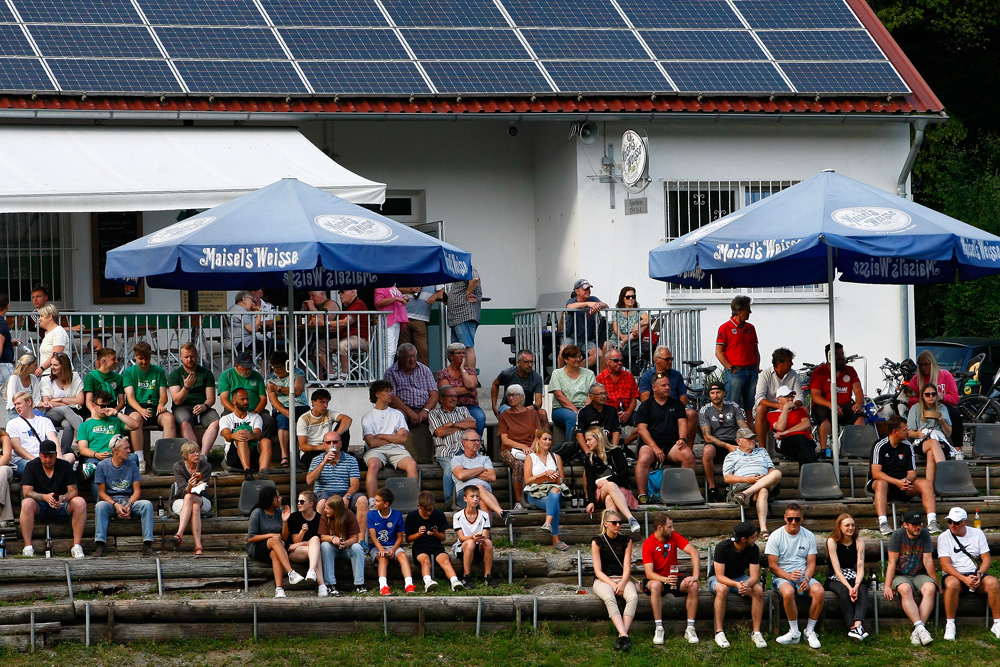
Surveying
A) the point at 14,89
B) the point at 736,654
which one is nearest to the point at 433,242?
the point at 736,654

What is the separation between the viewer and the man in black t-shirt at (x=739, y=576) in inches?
445

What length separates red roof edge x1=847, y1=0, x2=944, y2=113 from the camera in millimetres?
17906

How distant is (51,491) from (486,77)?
789 centimetres

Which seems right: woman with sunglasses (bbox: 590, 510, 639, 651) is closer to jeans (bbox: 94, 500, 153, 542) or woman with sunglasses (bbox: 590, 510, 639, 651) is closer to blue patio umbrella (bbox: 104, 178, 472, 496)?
blue patio umbrella (bbox: 104, 178, 472, 496)

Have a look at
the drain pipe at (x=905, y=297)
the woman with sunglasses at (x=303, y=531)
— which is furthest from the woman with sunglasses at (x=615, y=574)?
the drain pipe at (x=905, y=297)

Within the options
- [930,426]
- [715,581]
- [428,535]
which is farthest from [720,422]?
[428,535]

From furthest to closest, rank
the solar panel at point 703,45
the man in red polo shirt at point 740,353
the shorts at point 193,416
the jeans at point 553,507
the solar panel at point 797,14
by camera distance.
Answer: the solar panel at point 797,14, the solar panel at point 703,45, the man in red polo shirt at point 740,353, the shorts at point 193,416, the jeans at point 553,507

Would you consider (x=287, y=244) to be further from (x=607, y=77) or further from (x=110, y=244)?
(x=607, y=77)

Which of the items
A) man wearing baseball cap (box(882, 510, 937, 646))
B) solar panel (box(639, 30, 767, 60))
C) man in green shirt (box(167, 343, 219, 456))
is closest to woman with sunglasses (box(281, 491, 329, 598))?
man in green shirt (box(167, 343, 219, 456))

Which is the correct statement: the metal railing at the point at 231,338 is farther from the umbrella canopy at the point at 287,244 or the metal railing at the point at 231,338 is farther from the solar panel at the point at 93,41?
the solar panel at the point at 93,41

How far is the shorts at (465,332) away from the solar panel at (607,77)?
128 inches

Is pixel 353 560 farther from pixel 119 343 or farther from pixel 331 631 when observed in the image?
pixel 119 343

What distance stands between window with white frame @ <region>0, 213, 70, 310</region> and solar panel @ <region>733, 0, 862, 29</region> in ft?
31.5

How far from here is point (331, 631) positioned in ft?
36.1
